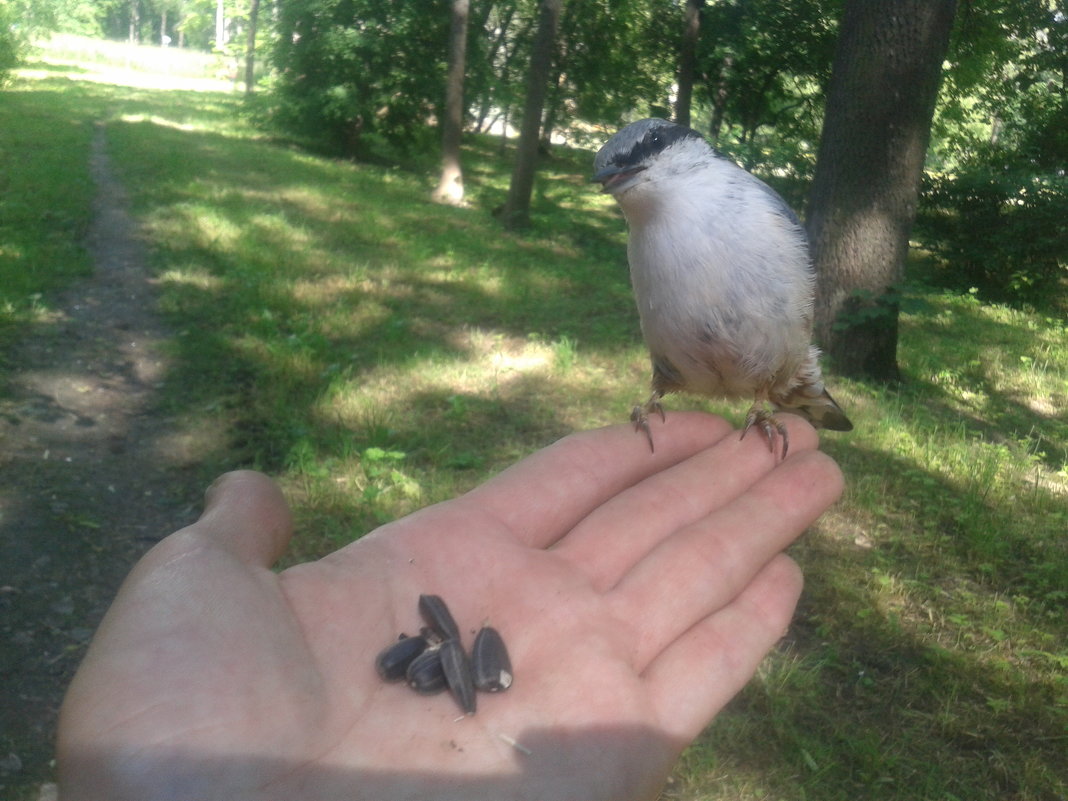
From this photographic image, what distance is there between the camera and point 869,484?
15.8 feet

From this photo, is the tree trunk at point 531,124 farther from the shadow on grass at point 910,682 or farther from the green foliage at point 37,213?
the shadow on grass at point 910,682

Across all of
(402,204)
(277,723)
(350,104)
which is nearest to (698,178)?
(277,723)

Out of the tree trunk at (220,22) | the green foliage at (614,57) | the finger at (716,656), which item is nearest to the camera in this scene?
the finger at (716,656)

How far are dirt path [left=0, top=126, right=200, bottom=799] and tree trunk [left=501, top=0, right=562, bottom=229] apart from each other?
665 cm

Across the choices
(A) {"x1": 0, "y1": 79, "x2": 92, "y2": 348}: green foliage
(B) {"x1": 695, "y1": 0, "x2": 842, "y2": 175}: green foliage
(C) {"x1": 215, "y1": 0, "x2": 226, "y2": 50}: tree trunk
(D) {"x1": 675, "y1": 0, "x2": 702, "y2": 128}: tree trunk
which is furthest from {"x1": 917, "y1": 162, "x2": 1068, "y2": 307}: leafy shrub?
(C) {"x1": 215, "y1": 0, "x2": 226, "y2": 50}: tree trunk

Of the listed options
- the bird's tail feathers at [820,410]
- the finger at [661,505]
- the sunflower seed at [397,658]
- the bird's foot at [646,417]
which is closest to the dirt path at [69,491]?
the sunflower seed at [397,658]

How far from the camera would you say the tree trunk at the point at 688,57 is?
496 inches

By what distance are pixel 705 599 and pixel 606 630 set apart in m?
0.36

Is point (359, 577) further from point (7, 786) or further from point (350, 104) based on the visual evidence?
point (350, 104)

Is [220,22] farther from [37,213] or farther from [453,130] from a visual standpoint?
[37,213]

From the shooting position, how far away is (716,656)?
8.24 feet

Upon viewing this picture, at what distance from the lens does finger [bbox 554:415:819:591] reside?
2836 mm

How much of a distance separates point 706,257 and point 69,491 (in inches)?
142

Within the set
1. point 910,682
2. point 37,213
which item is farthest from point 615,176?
point 37,213
